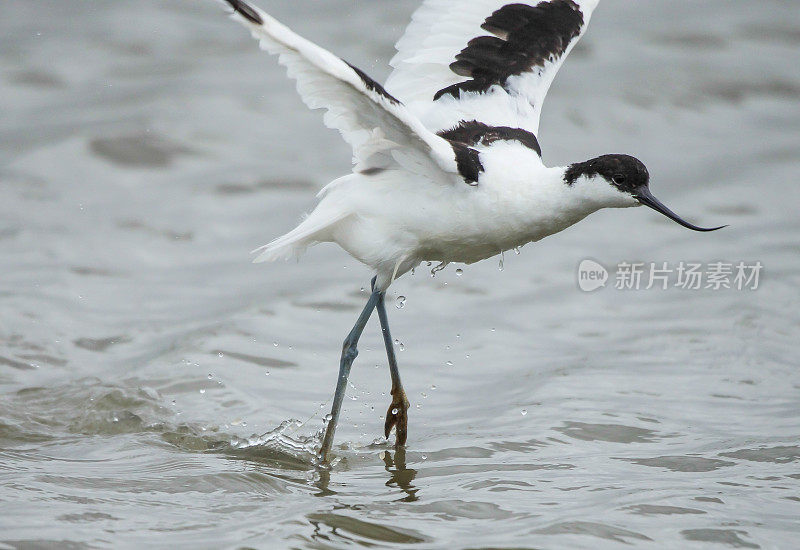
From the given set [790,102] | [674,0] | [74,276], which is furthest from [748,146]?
[74,276]

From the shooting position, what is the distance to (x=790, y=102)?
1376cm

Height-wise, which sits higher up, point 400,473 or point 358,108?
point 358,108

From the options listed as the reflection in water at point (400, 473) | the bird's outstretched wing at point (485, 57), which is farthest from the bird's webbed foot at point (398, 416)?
the bird's outstretched wing at point (485, 57)

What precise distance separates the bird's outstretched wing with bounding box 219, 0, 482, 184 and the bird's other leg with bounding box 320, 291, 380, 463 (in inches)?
40.6

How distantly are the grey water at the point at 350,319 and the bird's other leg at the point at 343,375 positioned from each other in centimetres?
14

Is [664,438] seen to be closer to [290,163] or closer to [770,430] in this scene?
[770,430]

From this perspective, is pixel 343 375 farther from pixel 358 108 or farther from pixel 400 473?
pixel 358 108

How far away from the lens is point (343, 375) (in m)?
7.07

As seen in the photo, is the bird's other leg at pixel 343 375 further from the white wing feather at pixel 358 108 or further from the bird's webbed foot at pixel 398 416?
the white wing feather at pixel 358 108

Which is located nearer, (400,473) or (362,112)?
(362,112)

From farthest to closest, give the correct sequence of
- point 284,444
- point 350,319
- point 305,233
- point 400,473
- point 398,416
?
point 350,319, point 398,416, point 284,444, point 400,473, point 305,233
